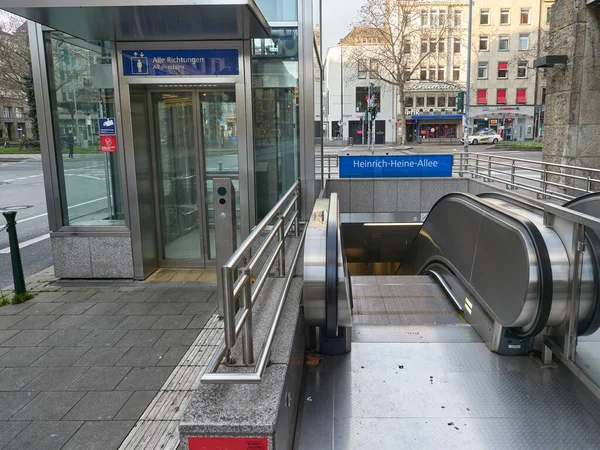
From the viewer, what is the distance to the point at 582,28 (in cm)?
1260

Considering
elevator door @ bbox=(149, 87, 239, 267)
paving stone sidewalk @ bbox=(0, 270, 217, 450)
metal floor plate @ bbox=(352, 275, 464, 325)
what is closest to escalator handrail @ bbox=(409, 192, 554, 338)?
metal floor plate @ bbox=(352, 275, 464, 325)

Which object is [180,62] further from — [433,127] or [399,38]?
[433,127]

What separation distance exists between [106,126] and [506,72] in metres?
57.7

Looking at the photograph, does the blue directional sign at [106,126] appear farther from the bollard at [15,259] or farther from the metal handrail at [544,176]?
the metal handrail at [544,176]

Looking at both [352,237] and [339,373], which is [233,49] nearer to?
[339,373]

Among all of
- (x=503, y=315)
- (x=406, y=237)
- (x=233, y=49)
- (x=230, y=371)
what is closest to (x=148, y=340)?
(x=230, y=371)

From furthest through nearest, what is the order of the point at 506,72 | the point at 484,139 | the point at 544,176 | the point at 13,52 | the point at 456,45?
the point at 456,45 → the point at 506,72 → the point at 484,139 → the point at 13,52 → the point at 544,176

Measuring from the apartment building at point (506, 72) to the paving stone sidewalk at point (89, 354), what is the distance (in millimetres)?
55448

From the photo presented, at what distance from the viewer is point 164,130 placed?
7.18 metres

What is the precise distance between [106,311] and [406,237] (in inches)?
405

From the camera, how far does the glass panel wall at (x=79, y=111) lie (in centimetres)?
643

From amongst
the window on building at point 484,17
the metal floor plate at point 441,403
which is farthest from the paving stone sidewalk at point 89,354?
the window on building at point 484,17

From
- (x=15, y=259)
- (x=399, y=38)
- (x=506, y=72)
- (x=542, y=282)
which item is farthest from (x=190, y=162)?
(x=506, y=72)

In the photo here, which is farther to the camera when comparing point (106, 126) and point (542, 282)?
point (106, 126)
